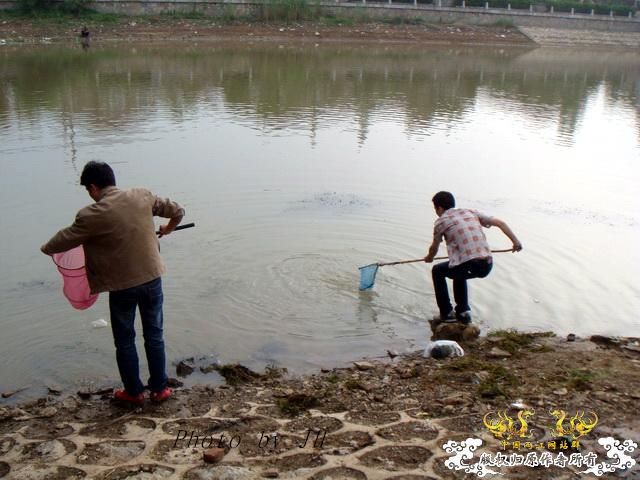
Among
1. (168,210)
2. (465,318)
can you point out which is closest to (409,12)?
(465,318)

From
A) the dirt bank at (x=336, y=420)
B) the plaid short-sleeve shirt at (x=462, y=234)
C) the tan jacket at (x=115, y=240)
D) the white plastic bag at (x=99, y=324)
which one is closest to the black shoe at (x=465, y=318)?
the plaid short-sleeve shirt at (x=462, y=234)

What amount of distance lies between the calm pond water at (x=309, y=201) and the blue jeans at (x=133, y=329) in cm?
100

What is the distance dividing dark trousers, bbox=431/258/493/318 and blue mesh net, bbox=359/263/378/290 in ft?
3.05

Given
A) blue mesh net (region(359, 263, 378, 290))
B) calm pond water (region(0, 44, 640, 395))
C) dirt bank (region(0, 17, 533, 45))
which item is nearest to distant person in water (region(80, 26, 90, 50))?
dirt bank (region(0, 17, 533, 45))

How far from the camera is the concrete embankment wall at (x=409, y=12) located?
44.4m

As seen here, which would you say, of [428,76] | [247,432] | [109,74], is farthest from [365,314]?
[428,76]

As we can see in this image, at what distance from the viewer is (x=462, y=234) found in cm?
616

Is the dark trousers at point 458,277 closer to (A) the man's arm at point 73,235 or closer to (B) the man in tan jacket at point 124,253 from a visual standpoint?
(B) the man in tan jacket at point 124,253

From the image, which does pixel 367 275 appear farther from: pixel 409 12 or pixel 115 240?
pixel 409 12

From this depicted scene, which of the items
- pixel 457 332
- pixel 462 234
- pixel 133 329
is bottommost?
pixel 457 332

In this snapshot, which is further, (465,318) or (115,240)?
(465,318)

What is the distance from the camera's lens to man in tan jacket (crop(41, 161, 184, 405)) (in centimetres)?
434

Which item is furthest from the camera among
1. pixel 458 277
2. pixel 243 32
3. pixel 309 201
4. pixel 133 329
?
pixel 243 32

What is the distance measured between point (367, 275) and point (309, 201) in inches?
144
